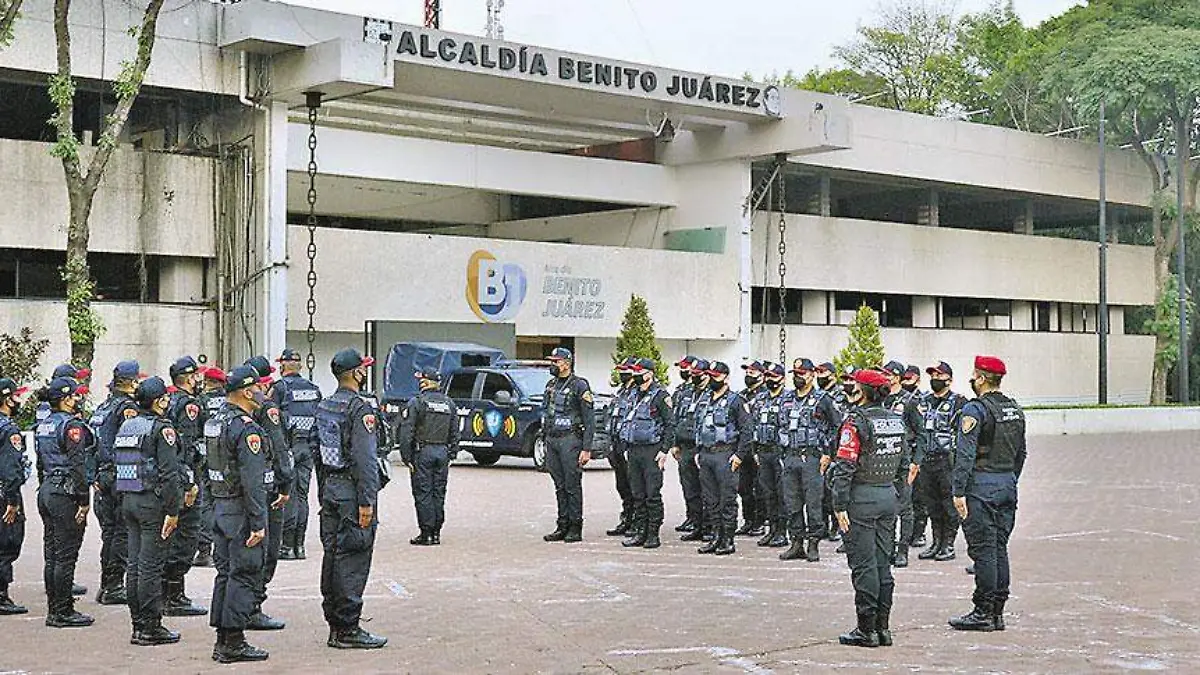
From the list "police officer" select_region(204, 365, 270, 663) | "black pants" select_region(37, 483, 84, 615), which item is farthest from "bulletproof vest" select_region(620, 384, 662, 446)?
"police officer" select_region(204, 365, 270, 663)

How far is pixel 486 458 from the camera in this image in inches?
1049

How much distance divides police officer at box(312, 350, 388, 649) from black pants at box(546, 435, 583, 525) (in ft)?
19.6

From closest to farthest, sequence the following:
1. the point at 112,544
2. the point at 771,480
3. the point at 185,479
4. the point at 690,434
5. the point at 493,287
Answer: the point at 185,479 < the point at 112,544 < the point at 771,480 < the point at 690,434 < the point at 493,287

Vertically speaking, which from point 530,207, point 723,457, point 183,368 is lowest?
point 723,457

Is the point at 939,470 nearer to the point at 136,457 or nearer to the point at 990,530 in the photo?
the point at 990,530

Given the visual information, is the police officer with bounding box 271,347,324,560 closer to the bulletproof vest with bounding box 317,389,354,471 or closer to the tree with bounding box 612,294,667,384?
the bulletproof vest with bounding box 317,389,354,471

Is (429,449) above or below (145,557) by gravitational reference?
above

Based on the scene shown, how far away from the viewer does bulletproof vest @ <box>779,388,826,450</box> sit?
1466 cm

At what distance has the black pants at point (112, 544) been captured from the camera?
11.8 metres

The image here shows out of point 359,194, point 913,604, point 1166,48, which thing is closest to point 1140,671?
point 913,604

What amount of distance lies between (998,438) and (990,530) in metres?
0.67

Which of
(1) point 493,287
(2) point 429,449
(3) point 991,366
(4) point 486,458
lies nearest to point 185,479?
(2) point 429,449

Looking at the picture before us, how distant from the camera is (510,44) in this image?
102 ft

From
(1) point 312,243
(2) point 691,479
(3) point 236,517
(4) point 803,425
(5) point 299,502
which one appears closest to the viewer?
(3) point 236,517
